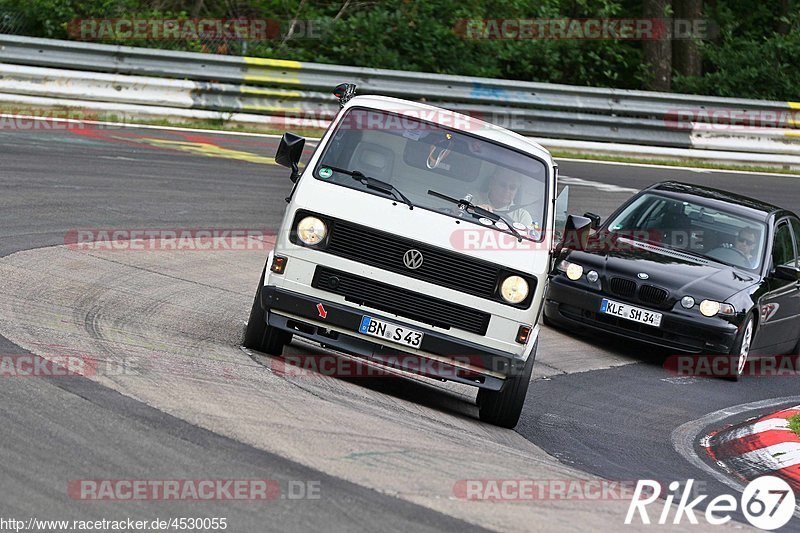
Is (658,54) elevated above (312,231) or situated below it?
above

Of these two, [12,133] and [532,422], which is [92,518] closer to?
[532,422]

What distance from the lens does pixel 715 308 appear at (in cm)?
1194

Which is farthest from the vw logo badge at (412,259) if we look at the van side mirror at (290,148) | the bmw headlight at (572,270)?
the bmw headlight at (572,270)

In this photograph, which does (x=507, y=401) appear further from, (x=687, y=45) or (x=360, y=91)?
(x=687, y=45)

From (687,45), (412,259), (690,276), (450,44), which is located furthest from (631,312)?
(687,45)

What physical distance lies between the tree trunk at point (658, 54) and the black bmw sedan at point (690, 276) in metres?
15.4

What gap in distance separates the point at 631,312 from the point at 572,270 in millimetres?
761

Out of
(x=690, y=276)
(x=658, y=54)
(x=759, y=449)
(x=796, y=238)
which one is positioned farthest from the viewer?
(x=658, y=54)

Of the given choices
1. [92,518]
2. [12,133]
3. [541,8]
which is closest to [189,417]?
[92,518]

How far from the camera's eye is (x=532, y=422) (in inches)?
356

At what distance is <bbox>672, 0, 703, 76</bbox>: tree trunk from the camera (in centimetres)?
2978

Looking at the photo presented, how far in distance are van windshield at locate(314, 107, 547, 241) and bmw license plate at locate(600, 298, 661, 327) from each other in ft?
10.5

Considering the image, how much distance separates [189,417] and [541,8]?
2241 centimetres

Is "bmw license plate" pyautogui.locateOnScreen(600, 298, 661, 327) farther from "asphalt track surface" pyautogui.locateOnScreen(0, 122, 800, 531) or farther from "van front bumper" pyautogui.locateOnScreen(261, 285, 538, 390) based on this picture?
"van front bumper" pyautogui.locateOnScreen(261, 285, 538, 390)
